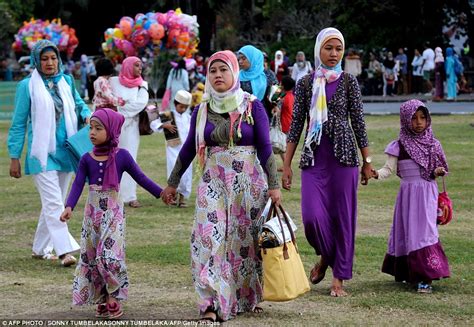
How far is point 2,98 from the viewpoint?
33531 mm

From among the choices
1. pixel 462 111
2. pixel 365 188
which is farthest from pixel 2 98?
pixel 365 188

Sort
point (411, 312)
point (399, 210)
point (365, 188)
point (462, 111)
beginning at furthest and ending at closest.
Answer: point (462, 111)
point (365, 188)
point (399, 210)
point (411, 312)

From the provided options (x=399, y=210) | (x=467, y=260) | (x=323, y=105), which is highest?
(x=323, y=105)

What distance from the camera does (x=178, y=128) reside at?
13.5m

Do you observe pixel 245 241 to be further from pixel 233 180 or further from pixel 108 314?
pixel 108 314

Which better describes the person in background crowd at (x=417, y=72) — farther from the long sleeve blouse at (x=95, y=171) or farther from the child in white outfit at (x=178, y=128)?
the long sleeve blouse at (x=95, y=171)

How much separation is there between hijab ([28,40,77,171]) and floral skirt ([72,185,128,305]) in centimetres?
193

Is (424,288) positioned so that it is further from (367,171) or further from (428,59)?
(428,59)

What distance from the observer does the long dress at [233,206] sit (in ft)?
22.7

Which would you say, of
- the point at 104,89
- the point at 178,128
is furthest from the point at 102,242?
the point at 178,128

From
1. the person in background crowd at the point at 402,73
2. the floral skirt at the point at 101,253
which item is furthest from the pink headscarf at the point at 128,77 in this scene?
the person in background crowd at the point at 402,73

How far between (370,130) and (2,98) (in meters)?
14.8

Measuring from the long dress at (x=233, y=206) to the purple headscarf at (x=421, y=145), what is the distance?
155cm

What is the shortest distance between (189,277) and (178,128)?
5.04 m
